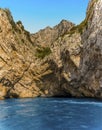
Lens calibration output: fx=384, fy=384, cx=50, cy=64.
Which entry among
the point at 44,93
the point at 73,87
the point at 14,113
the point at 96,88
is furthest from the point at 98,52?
the point at 14,113

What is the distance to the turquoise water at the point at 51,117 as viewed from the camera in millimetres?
65188

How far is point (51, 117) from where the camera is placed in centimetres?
7531

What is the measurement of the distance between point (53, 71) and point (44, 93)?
8.21 meters

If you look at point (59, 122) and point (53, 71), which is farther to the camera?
point (53, 71)

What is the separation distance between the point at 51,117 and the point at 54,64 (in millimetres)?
55811

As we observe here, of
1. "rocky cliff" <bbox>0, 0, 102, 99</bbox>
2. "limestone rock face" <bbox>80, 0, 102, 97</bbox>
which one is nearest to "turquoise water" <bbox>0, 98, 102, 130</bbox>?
"limestone rock face" <bbox>80, 0, 102, 97</bbox>

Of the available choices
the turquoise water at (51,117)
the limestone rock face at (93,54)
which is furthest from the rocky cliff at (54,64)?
the turquoise water at (51,117)

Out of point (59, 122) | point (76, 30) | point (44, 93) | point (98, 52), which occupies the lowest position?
point (59, 122)

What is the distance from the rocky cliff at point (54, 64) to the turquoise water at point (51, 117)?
2731 centimetres

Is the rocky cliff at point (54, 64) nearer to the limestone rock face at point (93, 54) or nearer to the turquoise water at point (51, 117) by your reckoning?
the limestone rock face at point (93, 54)

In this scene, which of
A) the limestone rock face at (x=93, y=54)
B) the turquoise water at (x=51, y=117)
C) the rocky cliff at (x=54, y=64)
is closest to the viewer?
the turquoise water at (x=51, y=117)

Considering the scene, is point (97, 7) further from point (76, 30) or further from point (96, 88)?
point (96, 88)

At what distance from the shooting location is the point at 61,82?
12988cm

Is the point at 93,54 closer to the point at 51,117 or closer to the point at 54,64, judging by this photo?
the point at 54,64
